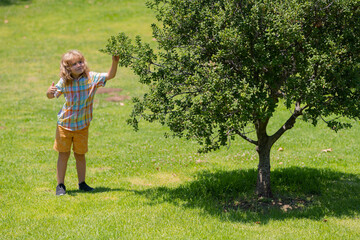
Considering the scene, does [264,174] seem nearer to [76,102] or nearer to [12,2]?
[76,102]

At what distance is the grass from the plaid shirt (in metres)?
1.11

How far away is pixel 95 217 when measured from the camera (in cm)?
597

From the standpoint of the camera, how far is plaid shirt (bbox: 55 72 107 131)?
6.81 metres

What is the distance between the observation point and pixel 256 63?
5715 millimetres

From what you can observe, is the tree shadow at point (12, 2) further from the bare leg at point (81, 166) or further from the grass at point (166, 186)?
the bare leg at point (81, 166)

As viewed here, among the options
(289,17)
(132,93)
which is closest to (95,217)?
(289,17)

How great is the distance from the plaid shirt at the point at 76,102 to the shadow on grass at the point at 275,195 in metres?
1.46

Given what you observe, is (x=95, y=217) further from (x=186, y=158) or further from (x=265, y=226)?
(x=186, y=158)

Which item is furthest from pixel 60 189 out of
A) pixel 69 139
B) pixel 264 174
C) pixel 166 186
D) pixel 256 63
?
pixel 256 63

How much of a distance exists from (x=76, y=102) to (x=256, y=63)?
2800 millimetres

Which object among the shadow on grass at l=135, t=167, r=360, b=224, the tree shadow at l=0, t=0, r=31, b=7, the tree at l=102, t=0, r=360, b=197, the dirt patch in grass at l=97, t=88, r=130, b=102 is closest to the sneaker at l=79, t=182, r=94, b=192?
the shadow on grass at l=135, t=167, r=360, b=224

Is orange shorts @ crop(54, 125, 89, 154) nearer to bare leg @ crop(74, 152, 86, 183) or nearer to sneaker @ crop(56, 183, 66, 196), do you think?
bare leg @ crop(74, 152, 86, 183)

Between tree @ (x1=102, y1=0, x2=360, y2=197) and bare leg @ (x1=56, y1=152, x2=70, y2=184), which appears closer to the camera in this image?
tree @ (x1=102, y1=0, x2=360, y2=197)

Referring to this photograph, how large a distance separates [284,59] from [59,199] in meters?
3.78
